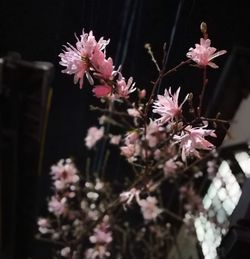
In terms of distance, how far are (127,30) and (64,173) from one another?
889 millimetres

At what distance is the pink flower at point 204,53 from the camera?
912mm

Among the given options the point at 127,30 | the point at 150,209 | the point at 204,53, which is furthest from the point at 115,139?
the point at 204,53

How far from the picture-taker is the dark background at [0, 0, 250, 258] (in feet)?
3.30

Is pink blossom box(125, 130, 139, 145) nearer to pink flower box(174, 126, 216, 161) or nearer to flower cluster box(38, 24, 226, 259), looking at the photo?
flower cluster box(38, 24, 226, 259)

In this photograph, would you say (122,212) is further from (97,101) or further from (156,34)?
(156,34)

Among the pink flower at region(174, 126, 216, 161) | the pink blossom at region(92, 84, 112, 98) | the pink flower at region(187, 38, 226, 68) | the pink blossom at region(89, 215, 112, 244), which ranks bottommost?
the pink blossom at region(89, 215, 112, 244)

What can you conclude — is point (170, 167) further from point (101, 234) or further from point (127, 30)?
point (127, 30)

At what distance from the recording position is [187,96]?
99cm

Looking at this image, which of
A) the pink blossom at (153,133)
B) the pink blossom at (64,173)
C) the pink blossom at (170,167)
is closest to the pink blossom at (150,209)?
the pink blossom at (170,167)

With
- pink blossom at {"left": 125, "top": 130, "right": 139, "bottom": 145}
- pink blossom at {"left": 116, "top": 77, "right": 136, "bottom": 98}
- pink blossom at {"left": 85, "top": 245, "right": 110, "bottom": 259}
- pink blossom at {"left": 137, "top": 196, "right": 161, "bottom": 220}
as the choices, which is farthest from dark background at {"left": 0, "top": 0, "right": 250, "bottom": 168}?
pink blossom at {"left": 85, "top": 245, "right": 110, "bottom": 259}

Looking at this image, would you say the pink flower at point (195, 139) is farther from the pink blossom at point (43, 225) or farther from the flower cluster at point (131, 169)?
the pink blossom at point (43, 225)

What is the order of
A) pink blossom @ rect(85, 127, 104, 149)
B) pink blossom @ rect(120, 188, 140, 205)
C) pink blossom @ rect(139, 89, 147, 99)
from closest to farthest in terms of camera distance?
pink blossom @ rect(139, 89, 147, 99) < pink blossom @ rect(120, 188, 140, 205) < pink blossom @ rect(85, 127, 104, 149)

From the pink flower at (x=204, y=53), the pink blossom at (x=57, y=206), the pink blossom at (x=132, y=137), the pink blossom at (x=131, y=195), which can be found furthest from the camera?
the pink blossom at (x=57, y=206)

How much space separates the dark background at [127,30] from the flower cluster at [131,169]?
65 millimetres
